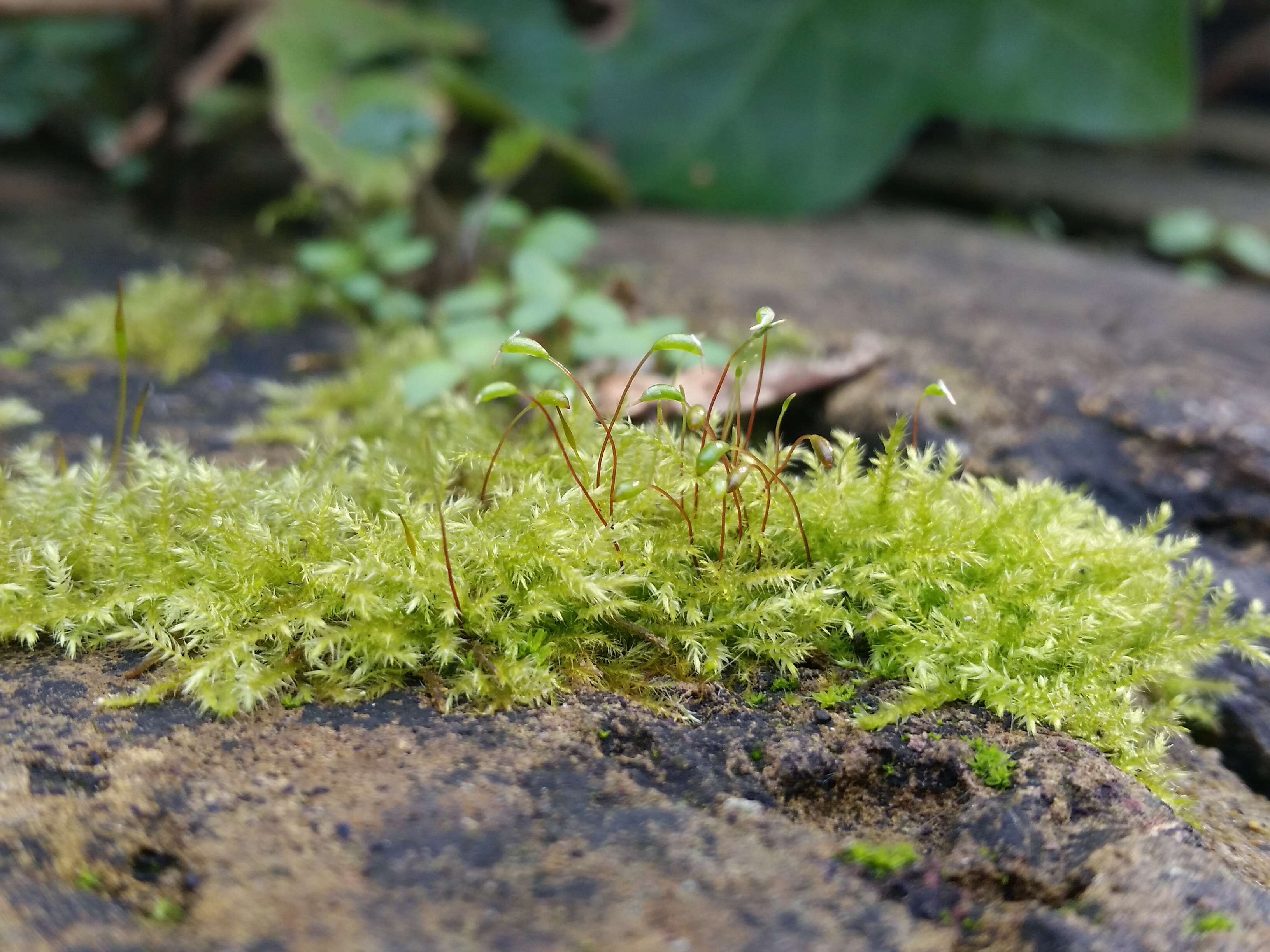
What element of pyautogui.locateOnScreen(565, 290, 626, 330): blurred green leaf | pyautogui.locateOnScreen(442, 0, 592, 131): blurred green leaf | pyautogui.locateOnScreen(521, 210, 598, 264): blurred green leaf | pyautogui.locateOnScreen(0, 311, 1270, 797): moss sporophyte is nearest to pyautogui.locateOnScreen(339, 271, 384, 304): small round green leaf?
pyautogui.locateOnScreen(521, 210, 598, 264): blurred green leaf

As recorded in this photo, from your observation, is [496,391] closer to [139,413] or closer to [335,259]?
[139,413]

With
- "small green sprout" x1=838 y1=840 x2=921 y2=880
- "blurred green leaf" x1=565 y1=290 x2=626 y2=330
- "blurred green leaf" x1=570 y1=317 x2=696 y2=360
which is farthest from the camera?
"blurred green leaf" x1=565 y1=290 x2=626 y2=330

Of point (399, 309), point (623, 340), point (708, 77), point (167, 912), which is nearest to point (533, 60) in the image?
point (708, 77)

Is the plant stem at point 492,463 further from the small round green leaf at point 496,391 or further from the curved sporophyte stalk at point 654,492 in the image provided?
the curved sporophyte stalk at point 654,492

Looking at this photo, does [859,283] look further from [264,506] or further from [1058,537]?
[264,506]

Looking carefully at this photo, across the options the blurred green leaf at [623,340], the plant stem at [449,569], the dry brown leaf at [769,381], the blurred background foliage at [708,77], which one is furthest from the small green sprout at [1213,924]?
the blurred background foliage at [708,77]

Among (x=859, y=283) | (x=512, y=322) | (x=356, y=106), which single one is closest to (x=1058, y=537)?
(x=512, y=322)

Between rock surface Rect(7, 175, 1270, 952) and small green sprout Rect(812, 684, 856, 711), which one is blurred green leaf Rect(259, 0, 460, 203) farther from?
small green sprout Rect(812, 684, 856, 711)
